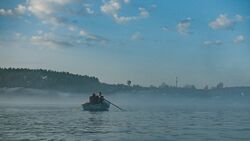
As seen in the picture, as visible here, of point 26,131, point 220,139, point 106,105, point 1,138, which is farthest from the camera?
point 106,105

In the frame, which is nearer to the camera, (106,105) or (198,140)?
(198,140)

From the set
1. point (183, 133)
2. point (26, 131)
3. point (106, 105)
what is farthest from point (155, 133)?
point (106, 105)

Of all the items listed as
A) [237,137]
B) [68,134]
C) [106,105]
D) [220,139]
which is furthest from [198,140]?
[106,105]

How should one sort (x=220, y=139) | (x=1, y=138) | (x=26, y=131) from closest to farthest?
(x=1, y=138)
(x=220, y=139)
(x=26, y=131)

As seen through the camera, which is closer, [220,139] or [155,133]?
[220,139]

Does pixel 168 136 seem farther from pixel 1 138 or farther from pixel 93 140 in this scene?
pixel 1 138

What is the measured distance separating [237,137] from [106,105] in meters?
70.4

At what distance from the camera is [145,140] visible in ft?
143

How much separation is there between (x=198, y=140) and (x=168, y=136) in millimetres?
4414

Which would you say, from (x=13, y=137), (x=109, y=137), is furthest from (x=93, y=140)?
(x=13, y=137)

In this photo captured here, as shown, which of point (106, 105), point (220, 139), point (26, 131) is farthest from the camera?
point (106, 105)

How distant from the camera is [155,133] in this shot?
165 ft

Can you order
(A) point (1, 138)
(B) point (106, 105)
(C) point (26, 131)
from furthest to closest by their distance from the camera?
(B) point (106, 105) → (C) point (26, 131) → (A) point (1, 138)

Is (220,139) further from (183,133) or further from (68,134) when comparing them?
(68,134)
